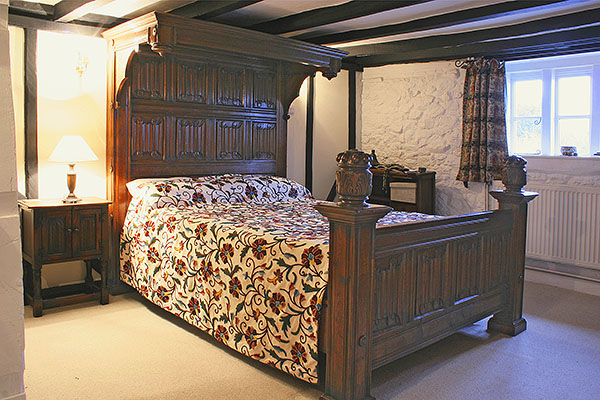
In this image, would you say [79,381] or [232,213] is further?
[232,213]

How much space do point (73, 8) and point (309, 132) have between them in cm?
265

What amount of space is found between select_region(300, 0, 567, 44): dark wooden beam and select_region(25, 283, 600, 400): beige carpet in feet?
6.87

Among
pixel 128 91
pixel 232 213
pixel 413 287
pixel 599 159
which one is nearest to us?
pixel 413 287

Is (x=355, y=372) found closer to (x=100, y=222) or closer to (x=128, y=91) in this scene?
(x=100, y=222)

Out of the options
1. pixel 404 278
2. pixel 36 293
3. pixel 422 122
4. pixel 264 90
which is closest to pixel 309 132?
pixel 264 90

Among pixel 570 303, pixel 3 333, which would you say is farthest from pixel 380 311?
pixel 570 303

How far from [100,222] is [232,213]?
3.21 feet

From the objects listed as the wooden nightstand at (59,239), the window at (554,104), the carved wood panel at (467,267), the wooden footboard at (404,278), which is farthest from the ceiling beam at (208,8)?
the window at (554,104)

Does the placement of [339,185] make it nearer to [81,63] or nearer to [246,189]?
[246,189]

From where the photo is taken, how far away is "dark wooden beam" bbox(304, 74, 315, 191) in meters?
5.61

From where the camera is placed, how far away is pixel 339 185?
2.31 m

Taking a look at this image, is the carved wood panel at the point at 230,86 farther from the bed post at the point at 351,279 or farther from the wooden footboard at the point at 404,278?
the bed post at the point at 351,279

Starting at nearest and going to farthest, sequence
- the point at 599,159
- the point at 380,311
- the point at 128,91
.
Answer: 1. the point at 380,311
2. the point at 128,91
3. the point at 599,159

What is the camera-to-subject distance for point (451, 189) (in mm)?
5449
